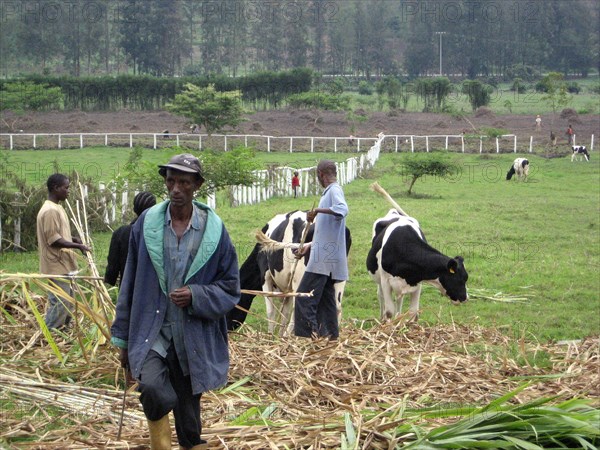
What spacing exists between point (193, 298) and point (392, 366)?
3.14 m

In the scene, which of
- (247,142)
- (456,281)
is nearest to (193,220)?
(456,281)

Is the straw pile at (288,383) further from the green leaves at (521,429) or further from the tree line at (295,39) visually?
the tree line at (295,39)

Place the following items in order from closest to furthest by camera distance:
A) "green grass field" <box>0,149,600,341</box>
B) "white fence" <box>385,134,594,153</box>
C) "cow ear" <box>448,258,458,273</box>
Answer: "cow ear" <box>448,258,458,273</box>
"green grass field" <box>0,149,600,341</box>
"white fence" <box>385,134,594,153</box>

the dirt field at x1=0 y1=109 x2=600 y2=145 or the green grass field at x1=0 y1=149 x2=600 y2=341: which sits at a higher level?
the dirt field at x1=0 y1=109 x2=600 y2=145

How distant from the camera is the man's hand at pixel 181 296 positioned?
4.96 metres

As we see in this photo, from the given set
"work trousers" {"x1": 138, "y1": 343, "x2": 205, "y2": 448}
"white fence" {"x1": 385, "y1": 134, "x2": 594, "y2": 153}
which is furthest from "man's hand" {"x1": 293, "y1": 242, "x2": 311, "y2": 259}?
"white fence" {"x1": 385, "y1": 134, "x2": 594, "y2": 153}

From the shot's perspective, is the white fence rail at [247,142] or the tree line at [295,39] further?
the tree line at [295,39]

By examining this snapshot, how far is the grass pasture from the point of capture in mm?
5777

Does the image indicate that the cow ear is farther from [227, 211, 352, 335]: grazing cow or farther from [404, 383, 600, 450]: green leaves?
[404, 383, 600, 450]: green leaves

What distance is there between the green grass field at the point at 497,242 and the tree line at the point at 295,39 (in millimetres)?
45903

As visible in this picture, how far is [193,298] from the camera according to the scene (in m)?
4.98

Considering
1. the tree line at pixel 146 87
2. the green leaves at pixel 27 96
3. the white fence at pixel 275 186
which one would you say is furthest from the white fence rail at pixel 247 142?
the tree line at pixel 146 87

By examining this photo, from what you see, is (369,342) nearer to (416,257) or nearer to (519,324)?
(416,257)

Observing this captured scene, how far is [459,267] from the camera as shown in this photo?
10.8m
